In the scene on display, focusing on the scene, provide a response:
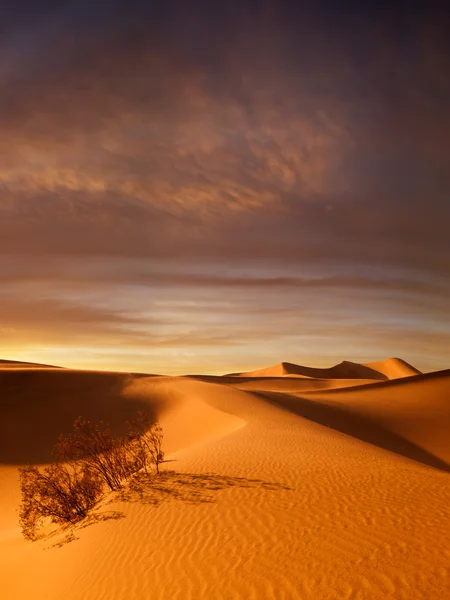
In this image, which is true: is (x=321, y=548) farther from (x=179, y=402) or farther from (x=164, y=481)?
(x=179, y=402)

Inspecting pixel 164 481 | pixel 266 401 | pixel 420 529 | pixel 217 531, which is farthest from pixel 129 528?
pixel 266 401

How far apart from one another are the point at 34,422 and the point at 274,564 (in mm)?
28283

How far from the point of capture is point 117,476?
14.6m

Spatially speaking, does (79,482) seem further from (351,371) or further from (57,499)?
(351,371)

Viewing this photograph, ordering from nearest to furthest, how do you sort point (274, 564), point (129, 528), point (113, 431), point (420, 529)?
point (274, 564)
point (420, 529)
point (129, 528)
point (113, 431)

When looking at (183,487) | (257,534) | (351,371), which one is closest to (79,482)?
(183,487)

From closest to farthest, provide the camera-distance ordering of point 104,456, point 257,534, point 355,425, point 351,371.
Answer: point 257,534 → point 104,456 → point 355,425 → point 351,371

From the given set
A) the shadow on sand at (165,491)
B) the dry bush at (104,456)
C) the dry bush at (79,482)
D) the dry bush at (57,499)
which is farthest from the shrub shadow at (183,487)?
the dry bush at (104,456)

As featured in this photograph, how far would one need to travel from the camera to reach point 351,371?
380 feet

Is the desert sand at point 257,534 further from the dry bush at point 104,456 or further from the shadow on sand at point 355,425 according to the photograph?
the shadow on sand at point 355,425

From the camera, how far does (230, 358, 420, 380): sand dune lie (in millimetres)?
112312

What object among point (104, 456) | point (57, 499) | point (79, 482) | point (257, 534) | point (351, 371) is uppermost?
point (351, 371)

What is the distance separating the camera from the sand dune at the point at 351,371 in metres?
112

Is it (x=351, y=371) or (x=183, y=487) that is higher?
(x=351, y=371)
